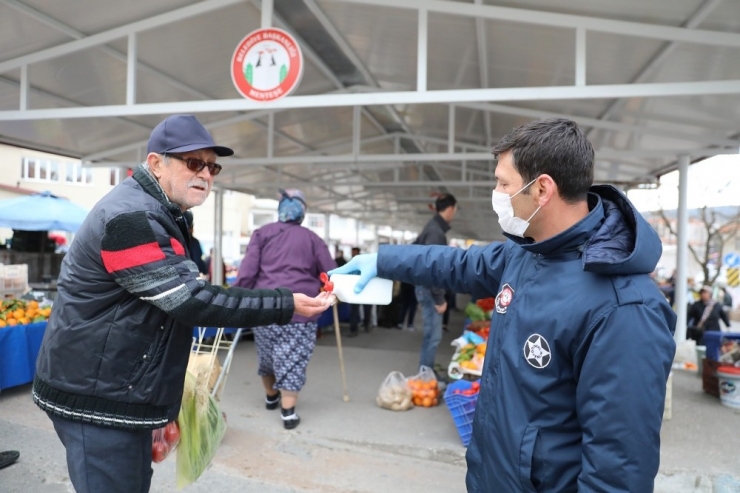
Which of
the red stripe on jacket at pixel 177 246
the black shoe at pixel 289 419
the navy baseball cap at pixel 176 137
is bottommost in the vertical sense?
the black shoe at pixel 289 419

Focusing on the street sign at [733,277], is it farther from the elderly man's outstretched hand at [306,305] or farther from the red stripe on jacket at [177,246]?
the red stripe on jacket at [177,246]

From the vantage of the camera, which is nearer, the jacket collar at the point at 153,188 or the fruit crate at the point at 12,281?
the jacket collar at the point at 153,188

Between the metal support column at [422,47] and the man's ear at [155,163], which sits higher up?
the metal support column at [422,47]

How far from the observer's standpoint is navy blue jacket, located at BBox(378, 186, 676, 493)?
1256 mm

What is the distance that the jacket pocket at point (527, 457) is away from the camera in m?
1.43

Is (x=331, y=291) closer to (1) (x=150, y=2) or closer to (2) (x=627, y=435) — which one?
(2) (x=627, y=435)

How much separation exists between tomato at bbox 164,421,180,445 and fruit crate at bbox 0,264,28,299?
5062 mm

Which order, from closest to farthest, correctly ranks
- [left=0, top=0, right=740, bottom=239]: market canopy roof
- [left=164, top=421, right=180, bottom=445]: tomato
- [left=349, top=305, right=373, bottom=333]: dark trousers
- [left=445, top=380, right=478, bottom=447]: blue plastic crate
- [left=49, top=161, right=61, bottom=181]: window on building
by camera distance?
1. [left=164, top=421, right=180, bottom=445]: tomato
2. [left=445, top=380, right=478, bottom=447]: blue plastic crate
3. [left=0, top=0, right=740, bottom=239]: market canopy roof
4. [left=349, top=305, right=373, bottom=333]: dark trousers
5. [left=49, top=161, right=61, bottom=181]: window on building

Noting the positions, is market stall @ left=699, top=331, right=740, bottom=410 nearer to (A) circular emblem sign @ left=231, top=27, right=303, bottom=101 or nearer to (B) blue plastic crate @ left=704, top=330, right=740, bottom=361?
(B) blue plastic crate @ left=704, top=330, right=740, bottom=361

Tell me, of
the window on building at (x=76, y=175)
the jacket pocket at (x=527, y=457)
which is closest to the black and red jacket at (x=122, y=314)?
the jacket pocket at (x=527, y=457)

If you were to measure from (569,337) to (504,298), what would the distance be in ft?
1.05

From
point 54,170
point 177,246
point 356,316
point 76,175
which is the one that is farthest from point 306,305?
point 76,175

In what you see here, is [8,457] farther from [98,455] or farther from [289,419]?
[98,455]

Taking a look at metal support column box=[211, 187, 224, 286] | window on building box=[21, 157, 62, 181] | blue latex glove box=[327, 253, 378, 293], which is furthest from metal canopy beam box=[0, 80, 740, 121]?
window on building box=[21, 157, 62, 181]
